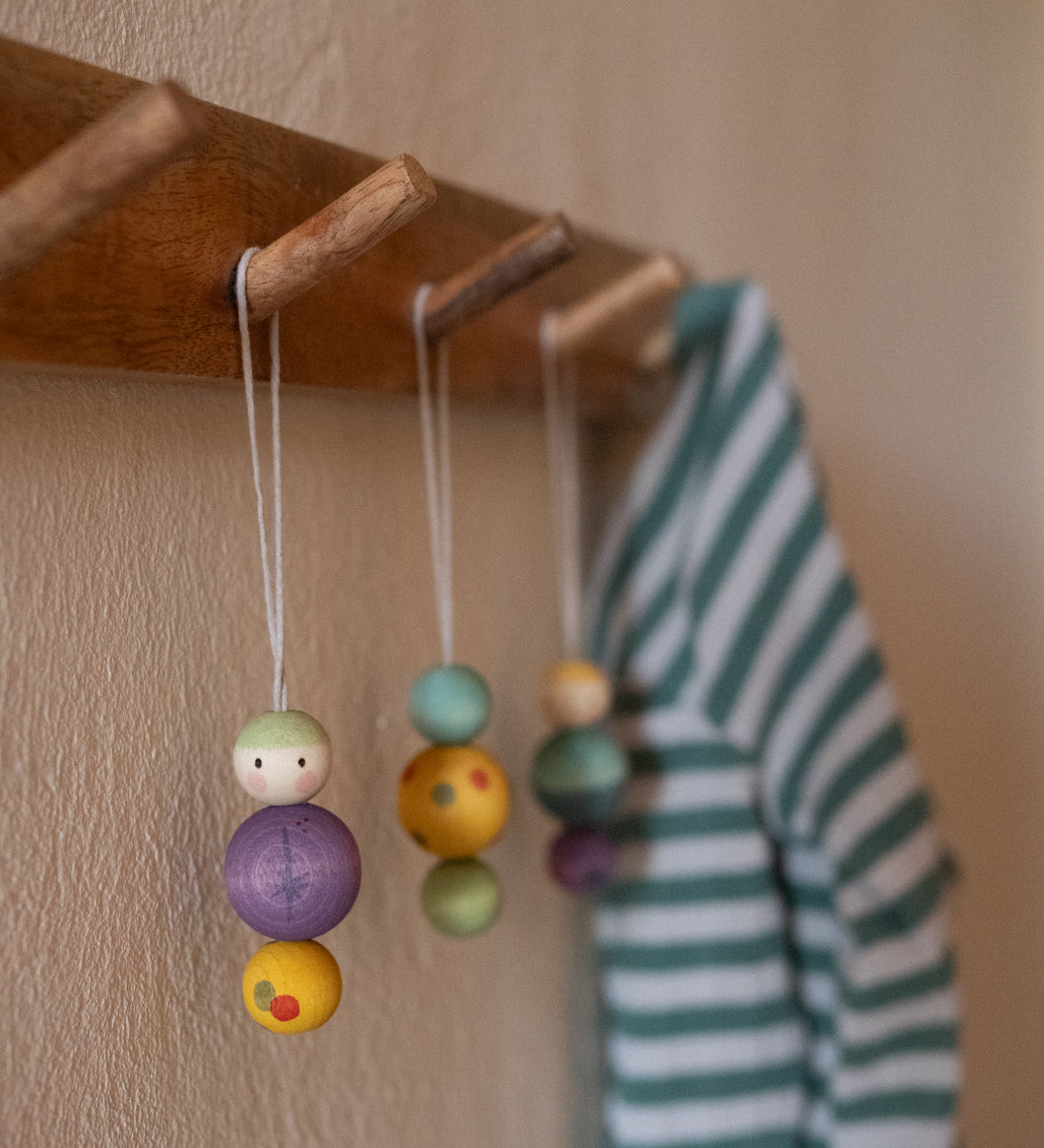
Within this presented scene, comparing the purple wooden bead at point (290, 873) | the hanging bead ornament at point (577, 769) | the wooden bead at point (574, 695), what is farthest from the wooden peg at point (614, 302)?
the purple wooden bead at point (290, 873)

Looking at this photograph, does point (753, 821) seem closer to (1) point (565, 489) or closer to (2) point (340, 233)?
(1) point (565, 489)

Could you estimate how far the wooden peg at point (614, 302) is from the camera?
40 cm

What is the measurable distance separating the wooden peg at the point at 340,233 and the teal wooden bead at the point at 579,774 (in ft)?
0.66

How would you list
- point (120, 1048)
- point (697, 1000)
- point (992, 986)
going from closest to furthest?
point (120, 1048) < point (697, 1000) < point (992, 986)

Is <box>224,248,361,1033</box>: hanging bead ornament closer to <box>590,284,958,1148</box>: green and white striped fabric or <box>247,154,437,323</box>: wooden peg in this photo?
<box>247,154,437,323</box>: wooden peg

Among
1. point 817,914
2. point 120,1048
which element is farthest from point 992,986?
point 120,1048

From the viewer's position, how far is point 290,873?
0.26 metres

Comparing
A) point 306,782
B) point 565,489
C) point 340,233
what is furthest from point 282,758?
point 565,489

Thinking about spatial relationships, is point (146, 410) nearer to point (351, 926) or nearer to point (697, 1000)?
point (351, 926)

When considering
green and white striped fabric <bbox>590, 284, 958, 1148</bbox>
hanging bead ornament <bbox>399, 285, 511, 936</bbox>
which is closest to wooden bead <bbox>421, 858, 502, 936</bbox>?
hanging bead ornament <bbox>399, 285, 511, 936</bbox>

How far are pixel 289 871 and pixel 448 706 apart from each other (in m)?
0.09

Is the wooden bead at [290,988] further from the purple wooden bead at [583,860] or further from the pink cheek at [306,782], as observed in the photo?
the purple wooden bead at [583,860]

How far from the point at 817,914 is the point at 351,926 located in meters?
0.24

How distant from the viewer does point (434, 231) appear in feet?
1.18
